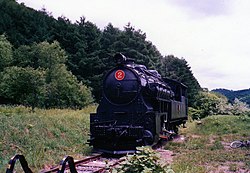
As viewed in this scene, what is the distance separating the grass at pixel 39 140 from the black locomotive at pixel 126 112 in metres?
0.98

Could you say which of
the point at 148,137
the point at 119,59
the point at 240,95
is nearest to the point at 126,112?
the point at 148,137

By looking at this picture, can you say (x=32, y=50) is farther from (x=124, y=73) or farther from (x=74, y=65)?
(x=124, y=73)

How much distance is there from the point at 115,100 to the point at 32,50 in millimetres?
22937

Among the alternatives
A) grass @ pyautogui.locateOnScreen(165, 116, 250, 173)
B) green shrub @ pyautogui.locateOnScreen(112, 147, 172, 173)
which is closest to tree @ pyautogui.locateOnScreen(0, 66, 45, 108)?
grass @ pyautogui.locateOnScreen(165, 116, 250, 173)

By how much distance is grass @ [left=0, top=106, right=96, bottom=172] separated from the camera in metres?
8.19

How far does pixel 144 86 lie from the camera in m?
10.8

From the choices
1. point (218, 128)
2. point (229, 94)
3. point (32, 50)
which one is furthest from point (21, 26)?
point (229, 94)

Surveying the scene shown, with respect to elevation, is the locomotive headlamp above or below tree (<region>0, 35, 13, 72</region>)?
below

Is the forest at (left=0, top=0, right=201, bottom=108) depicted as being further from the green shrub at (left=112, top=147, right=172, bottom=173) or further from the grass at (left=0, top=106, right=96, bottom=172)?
the green shrub at (left=112, top=147, right=172, bottom=173)

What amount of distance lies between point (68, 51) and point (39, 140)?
104ft

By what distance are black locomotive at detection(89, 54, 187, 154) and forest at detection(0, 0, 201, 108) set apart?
13023 mm

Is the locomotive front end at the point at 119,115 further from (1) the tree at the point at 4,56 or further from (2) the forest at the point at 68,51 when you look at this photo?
(1) the tree at the point at 4,56

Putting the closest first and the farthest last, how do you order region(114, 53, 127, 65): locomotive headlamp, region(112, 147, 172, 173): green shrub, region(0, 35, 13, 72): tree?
region(112, 147, 172, 173): green shrub → region(114, 53, 127, 65): locomotive headlamp → region(0, 35, 13, 72): tree

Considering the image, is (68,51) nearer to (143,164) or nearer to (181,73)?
(181,73)
